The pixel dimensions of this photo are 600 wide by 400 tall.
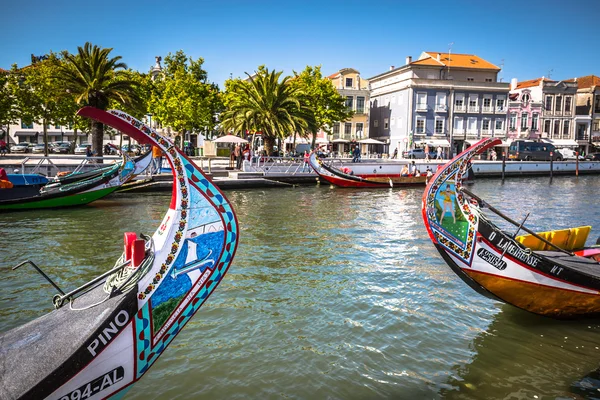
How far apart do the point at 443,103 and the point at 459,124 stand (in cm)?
348

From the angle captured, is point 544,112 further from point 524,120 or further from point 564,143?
point 564,143

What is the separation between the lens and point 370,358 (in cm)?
683

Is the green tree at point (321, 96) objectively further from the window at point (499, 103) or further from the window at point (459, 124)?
the window at point (499, 103)

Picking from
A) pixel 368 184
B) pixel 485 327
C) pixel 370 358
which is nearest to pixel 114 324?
pixel 370 358

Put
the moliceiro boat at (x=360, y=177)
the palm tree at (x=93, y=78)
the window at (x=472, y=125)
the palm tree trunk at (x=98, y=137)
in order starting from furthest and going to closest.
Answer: the window at (x=472, y=125) → the moliceiro boat at (x=360, y=177) → the palm tree trunk at (x=98, y=137) → the palm tree at (x=93, y=78)

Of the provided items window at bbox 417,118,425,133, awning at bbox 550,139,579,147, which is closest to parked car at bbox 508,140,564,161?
window at bbox 417,118,425,133

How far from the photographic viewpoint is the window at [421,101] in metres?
54.7

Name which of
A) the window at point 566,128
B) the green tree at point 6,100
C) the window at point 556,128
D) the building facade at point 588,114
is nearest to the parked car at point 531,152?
the window at point 556,128

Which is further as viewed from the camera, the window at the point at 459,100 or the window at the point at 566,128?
the window at the point at 566,128

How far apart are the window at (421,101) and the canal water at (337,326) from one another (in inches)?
1631

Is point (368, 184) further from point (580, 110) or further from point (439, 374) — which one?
point (580, 110)

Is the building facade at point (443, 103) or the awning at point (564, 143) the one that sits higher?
the building facade at point (443, 103)

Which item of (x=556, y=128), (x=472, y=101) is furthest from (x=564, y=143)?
(x=472, y=101)

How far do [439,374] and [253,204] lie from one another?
52.6 ft
